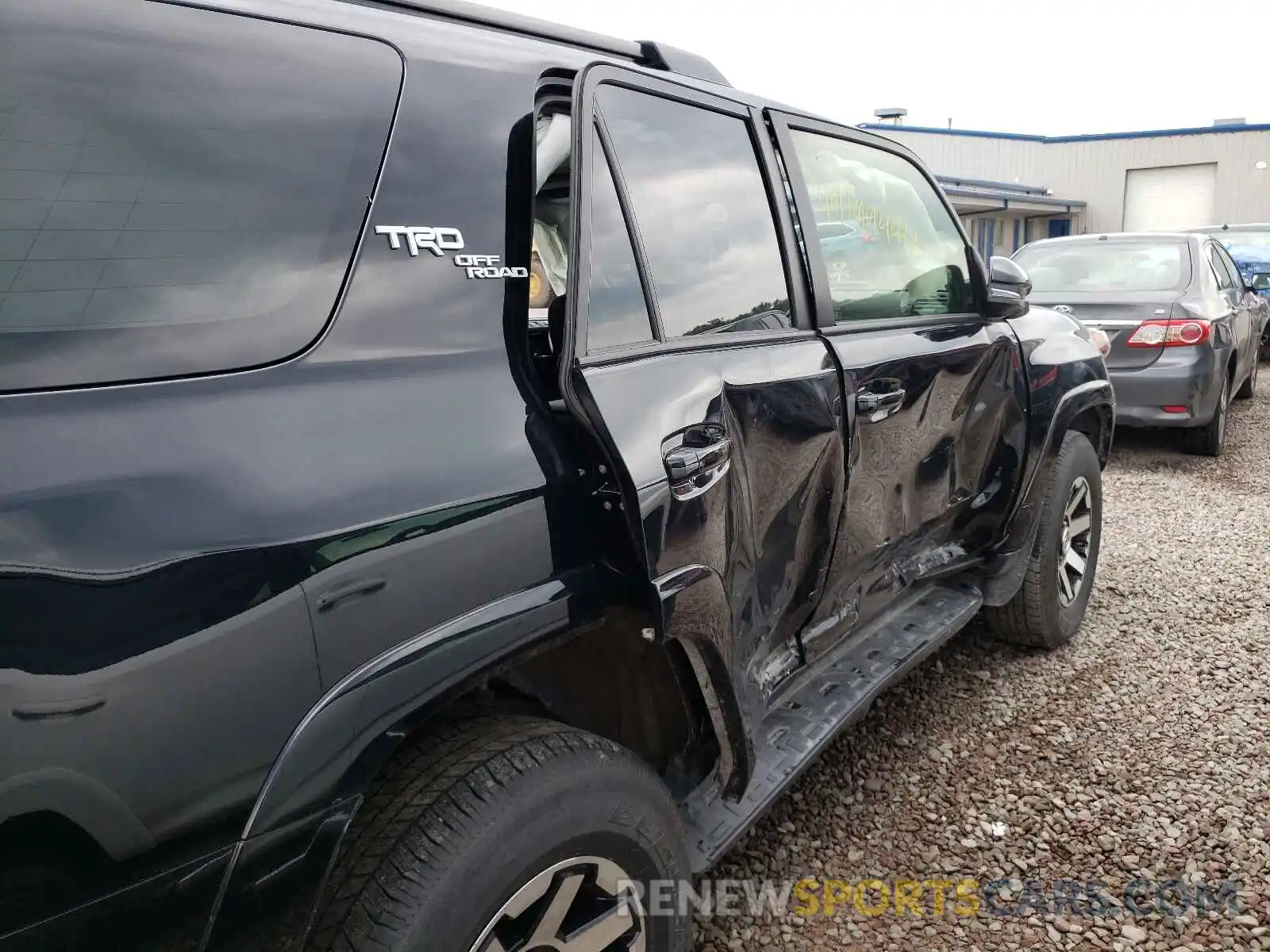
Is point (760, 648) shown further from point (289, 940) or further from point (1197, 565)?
point (1197, 565)

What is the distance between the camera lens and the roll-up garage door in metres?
25.8

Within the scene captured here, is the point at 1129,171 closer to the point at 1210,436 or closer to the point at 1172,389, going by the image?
the point at 1210,436

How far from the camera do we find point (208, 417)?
3.73 feet

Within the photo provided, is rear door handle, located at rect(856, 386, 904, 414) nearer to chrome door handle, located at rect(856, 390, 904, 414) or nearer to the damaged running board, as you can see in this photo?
chrome door handle, located at rect(856, 390, 904, 414)

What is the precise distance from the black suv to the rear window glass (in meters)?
5.67

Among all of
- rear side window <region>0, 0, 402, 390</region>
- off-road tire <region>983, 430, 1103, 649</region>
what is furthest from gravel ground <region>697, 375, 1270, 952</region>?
rear side window <region>0, 0, 402, 390</region>

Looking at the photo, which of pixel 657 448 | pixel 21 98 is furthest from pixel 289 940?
pixel 21 98

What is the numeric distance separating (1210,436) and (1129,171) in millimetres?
22807

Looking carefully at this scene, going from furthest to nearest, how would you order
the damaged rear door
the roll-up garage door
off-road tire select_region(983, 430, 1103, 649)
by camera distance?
the roll-up garage door → off-road tire select_region(983, 430, 1103, 649) → the damaged rear door

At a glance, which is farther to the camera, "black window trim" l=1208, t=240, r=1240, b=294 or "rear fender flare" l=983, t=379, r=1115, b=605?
"black window trim" l=1208, t=240, r=1240, b=294

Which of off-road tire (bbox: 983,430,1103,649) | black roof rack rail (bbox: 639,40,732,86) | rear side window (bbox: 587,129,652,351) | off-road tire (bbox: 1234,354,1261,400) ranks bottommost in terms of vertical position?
off-road tire (bbox: 1234,354,1261,400)

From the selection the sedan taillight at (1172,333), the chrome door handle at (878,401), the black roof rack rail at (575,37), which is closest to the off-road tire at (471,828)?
the chrome door handle at (878,401)

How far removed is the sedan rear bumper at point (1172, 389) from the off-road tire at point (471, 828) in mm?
5878

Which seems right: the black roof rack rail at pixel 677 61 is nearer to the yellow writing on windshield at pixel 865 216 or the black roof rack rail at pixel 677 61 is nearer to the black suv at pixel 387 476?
the black suv at pixel 387 476
